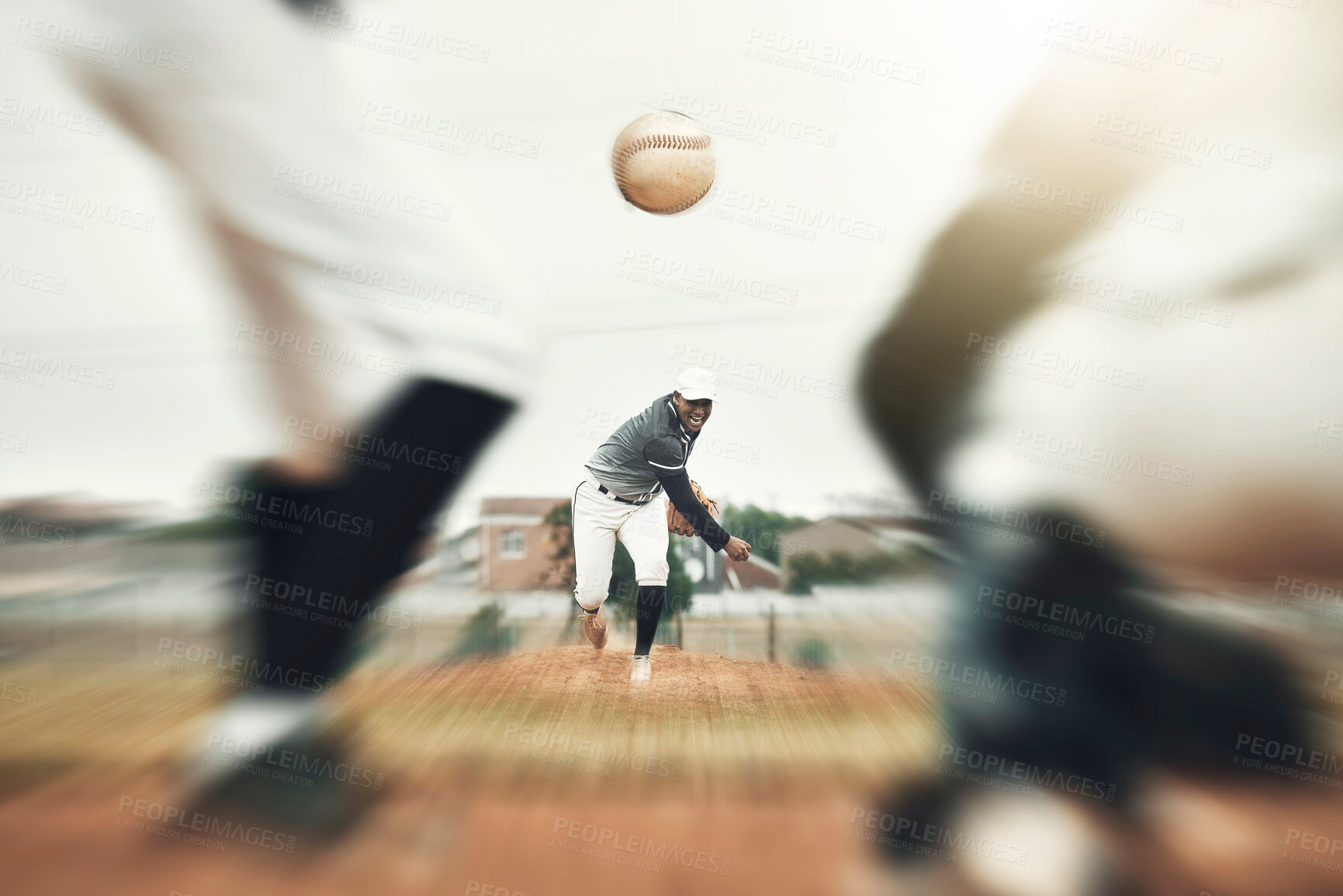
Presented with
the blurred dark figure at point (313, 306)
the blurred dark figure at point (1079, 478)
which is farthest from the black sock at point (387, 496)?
the blurred dark figure at point (1079, 478)

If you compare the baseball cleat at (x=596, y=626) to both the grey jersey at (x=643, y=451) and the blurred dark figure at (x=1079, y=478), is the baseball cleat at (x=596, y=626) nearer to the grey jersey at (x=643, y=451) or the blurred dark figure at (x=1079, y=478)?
the grey jersey at (x=643, y=451)

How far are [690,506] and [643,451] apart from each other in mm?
434

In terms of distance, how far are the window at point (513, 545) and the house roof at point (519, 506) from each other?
13 centimetres

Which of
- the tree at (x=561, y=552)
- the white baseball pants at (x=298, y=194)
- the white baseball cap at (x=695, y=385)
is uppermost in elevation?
the white baseball pants at (x=298, y=194)

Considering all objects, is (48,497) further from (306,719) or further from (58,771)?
(306,719)

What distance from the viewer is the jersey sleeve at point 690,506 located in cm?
365

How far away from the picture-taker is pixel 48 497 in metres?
4.30

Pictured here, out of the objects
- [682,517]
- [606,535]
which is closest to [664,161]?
[682,517]

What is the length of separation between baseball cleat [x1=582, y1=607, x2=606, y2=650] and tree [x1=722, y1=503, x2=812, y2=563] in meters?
0.99

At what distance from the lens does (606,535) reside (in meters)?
3.88

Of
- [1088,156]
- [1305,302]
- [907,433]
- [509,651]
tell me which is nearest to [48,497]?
[509,651]

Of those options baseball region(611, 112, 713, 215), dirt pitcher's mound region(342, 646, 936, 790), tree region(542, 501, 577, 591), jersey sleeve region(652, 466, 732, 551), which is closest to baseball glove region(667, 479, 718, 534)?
jersey sleeve region(652, 466, 732, 551)

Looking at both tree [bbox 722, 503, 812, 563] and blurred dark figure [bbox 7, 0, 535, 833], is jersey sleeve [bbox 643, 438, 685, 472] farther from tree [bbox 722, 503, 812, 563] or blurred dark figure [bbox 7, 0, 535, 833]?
blurred dark figure [bbox 7, 0, 535, 833]

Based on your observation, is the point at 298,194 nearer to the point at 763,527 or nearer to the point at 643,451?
the point at 643,451
